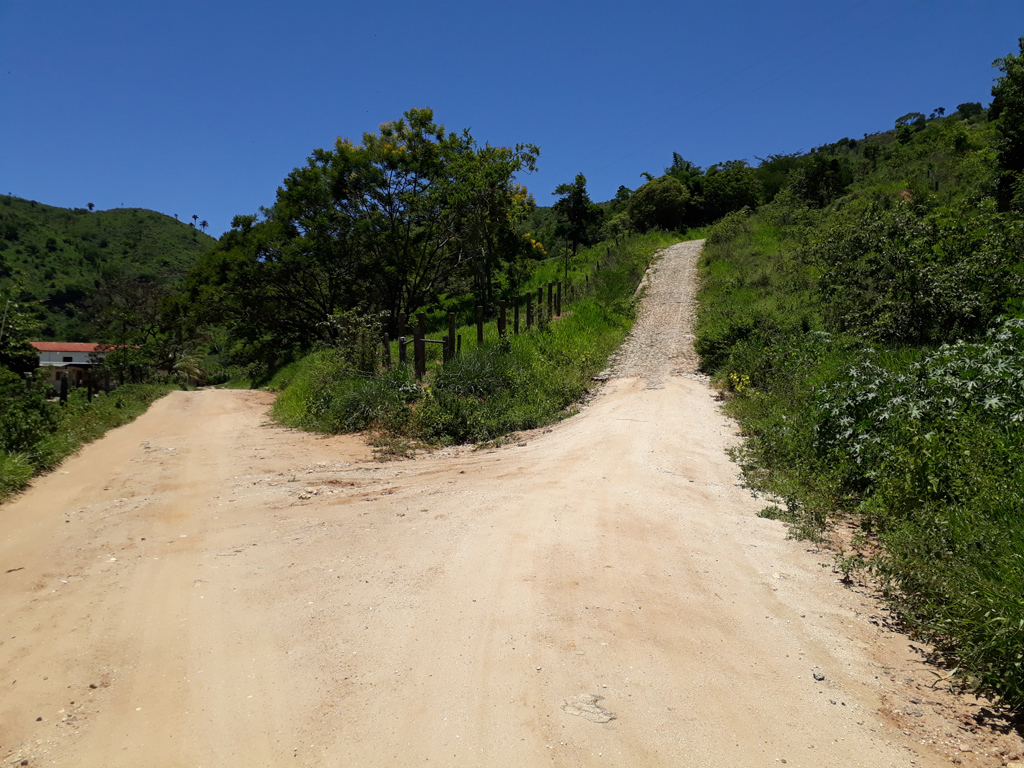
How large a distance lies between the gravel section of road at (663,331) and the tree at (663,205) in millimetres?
13212

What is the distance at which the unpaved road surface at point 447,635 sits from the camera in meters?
2.89

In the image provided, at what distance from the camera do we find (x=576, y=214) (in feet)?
128

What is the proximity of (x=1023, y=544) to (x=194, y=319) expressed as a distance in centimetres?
2855

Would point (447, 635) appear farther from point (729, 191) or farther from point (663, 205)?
point (729, 191)

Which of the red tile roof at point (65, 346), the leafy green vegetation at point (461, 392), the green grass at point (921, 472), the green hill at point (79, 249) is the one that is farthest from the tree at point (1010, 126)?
the red tile roof at point (65, 346)

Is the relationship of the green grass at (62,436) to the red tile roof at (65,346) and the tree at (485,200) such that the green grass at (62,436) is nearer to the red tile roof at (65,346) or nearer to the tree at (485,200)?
the tree at (485,200)

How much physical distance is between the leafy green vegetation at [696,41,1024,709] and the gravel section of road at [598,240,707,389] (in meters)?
0.81

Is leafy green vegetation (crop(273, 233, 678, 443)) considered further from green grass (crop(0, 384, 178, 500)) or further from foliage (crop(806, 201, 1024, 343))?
foliage (crop(806, 201, 1024, 343))

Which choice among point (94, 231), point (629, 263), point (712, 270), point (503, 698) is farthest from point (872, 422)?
point (94, 231)

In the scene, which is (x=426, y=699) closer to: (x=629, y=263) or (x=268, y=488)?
(x=268, y=488)

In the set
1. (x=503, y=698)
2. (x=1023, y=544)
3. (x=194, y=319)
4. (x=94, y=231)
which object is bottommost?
(x=503, y=698)

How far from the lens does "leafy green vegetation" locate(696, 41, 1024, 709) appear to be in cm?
380

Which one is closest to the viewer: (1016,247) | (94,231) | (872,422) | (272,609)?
(272,609)

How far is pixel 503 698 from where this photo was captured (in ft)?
10.3
